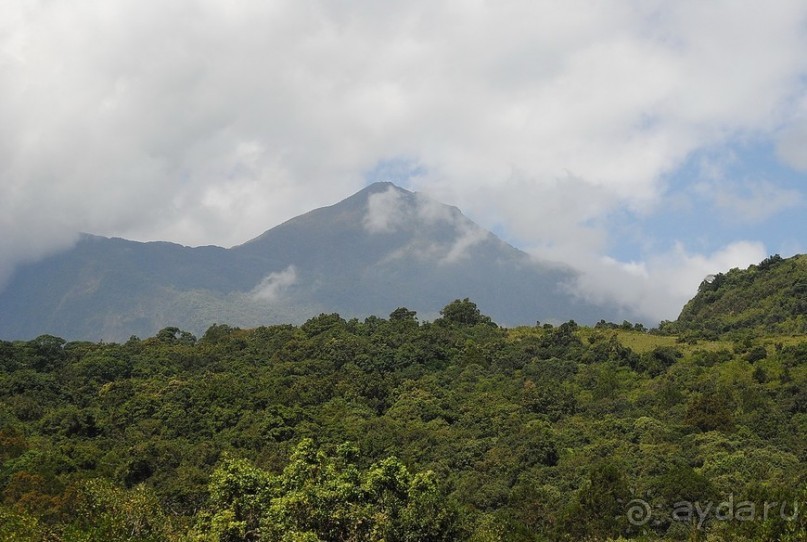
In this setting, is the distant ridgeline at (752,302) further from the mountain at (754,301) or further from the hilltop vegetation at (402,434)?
the hilltop vegetation at (402,434)

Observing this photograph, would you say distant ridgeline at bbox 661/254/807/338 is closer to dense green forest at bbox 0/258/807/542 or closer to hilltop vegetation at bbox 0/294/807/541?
dense green forest at bbox 0/258/807/542

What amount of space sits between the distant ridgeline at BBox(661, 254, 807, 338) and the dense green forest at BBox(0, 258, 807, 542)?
2.12 feet

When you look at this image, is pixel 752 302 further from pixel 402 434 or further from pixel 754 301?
pixel 402 434

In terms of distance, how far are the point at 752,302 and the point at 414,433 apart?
55.7 m

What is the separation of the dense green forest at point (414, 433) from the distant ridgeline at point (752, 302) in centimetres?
65

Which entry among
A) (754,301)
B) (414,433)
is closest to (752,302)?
(754,301)

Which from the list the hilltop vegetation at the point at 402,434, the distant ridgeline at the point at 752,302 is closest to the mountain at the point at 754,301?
the distant ridgeline at the point at 752,302

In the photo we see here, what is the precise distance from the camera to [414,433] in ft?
201

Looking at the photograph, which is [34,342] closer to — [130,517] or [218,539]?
[130,517]

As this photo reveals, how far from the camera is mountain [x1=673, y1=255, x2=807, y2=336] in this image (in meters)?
88.6

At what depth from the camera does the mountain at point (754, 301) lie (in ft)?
291

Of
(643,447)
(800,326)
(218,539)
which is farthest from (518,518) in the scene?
(800,326)

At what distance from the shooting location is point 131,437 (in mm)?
62125

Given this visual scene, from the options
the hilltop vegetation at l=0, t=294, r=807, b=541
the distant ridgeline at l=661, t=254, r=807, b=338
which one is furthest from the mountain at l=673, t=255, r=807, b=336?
the hilltop vegetation at l=0, t=294, r=807, b=541
